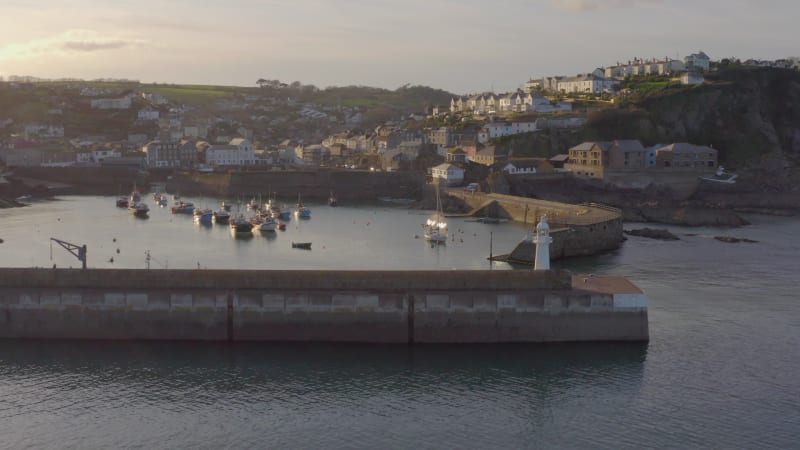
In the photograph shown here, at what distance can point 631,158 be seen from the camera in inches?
2997

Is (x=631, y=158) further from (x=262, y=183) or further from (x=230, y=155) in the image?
(x=230, y=155)

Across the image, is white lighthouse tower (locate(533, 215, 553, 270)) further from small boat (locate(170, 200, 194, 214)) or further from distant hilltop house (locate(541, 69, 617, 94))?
distant hilltop house (locate(541, 69, 617, 94))

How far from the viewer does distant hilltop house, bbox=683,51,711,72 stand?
10838 centimetres

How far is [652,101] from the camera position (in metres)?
90.4

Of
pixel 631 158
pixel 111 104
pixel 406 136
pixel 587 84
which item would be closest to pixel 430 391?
pixel 631 158

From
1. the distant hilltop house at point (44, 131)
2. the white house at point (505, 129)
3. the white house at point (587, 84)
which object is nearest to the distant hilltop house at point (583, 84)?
the white house at point (587, 84)

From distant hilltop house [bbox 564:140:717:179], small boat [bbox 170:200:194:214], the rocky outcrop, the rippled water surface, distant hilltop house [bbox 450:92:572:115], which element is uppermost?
distant hilltop house [bbox 450:92:572:115]

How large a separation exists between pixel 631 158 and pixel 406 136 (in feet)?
102

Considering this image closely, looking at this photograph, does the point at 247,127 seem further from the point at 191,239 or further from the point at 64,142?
the point at 191,239

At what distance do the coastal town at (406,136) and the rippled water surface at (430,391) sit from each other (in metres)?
44.4

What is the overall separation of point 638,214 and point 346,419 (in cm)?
4568

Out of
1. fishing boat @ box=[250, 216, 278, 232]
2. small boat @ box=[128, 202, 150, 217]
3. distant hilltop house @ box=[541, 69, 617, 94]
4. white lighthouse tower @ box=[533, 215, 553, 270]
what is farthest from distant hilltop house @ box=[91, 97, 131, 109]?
white lighthouse tower @ box=[533, 215, 553, 270]

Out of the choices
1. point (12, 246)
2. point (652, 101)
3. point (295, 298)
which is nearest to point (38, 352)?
point (295, 298)

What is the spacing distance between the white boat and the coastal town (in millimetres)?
180
